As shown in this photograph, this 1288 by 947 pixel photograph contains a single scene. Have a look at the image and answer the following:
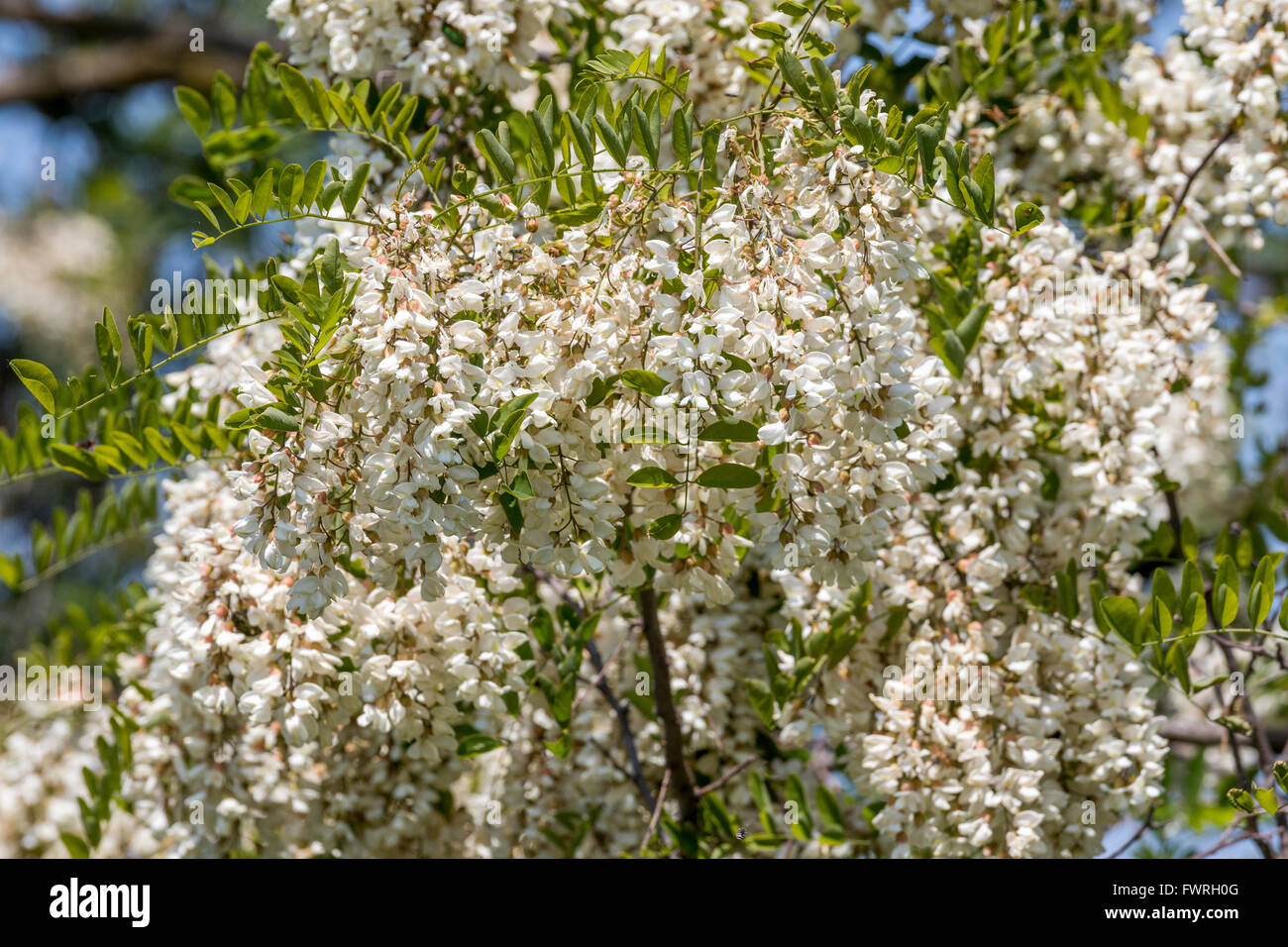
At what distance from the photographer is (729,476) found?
1.25 meters

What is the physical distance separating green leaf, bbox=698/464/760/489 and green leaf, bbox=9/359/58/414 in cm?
72

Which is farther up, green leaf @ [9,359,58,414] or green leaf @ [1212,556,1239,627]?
green leaf @ [9,359,58,414]

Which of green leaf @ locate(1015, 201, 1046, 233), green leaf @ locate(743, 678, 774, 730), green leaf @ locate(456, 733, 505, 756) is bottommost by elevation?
green leaf @ locate(456, 733, 505, 756)

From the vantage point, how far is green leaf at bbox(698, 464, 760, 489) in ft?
4.11

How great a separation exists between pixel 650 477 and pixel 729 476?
0.08 meters

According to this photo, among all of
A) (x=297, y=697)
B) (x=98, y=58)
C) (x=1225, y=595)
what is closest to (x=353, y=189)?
(x=297, y=697)

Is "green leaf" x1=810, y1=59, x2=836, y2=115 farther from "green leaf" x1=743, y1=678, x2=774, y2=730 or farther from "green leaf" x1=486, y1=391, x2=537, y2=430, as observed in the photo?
"green leaf" x1=743, y1=678, x2=774, y2=730

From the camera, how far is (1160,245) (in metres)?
1.92

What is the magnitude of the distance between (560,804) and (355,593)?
2.00ft
